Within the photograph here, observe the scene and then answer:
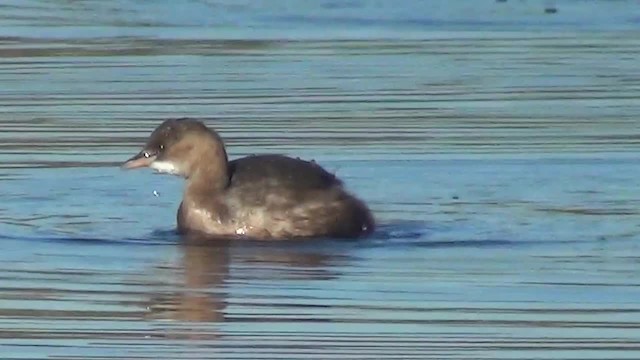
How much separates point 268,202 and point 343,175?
5.94 ft

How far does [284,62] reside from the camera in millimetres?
20422

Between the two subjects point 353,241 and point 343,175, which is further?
point 343,175

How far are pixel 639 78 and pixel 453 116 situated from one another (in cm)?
252

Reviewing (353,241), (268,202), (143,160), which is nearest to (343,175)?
(143,160)

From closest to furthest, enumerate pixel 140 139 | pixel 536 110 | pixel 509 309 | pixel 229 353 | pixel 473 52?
1. pixel 229 353
2. pixel 509 309
3. pixel 140 139
4. pixel 536 110
5. pixel 473 52

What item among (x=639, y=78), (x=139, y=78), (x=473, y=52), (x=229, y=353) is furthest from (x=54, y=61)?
(x=229, y=353)

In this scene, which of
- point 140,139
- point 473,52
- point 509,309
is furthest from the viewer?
point 473,52

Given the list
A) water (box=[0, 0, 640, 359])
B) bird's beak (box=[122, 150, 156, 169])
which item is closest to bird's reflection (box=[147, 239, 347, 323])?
water (box=[0, 0, 640, 359])

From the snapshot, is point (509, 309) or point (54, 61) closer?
point (509, 309)

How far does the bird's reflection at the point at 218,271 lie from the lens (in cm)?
1137

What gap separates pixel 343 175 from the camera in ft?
51.5

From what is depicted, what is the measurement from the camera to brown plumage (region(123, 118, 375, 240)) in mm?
13922

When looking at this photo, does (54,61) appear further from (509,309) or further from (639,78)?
(509,309)

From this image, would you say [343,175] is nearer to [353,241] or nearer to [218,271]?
[353,241]
